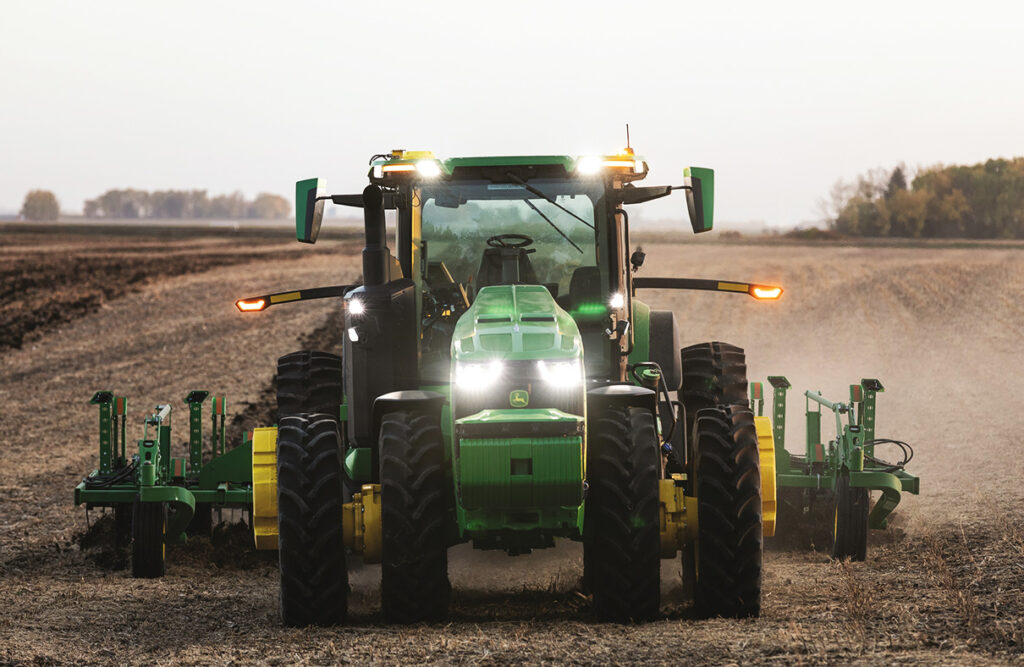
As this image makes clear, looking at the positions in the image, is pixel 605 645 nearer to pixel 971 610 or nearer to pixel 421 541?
pixel 421 541

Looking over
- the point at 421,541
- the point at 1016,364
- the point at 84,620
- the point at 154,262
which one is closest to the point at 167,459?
the point at 84,620

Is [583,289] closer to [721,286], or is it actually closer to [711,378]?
[721,286]

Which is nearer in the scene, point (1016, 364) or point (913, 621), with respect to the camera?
point (913, 621)

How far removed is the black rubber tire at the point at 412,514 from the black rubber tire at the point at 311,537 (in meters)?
0.31

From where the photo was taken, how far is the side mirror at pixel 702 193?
299 inches

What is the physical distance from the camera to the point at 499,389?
6.56 m

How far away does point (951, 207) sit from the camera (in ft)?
297

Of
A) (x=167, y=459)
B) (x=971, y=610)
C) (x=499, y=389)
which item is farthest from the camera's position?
(x=167, y=459)

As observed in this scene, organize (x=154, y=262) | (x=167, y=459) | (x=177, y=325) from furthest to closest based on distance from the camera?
1. (x=154, y=262)
2. (x=177, y=325)
3. (x=167, y=459)

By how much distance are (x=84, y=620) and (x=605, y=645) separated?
330 centimetres

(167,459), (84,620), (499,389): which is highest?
(499,389)

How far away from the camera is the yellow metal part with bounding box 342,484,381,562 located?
22.3 feet

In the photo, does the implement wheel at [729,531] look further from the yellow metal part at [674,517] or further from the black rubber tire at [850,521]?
the black rubber tire at [850,521]

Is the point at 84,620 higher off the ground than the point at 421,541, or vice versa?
the point at 421,541
